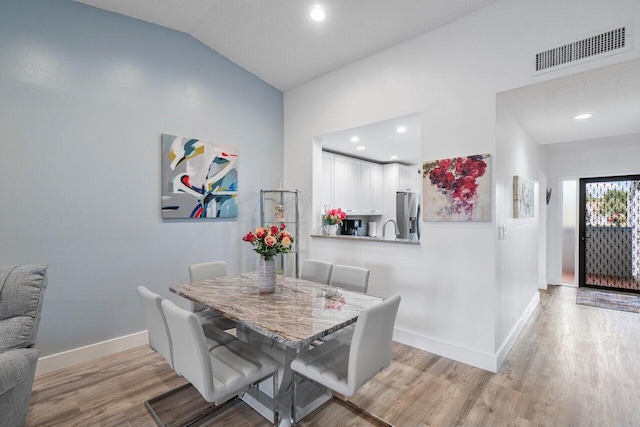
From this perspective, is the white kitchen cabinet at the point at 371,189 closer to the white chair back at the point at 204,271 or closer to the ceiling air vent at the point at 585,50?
the white chair back at the point at 204,271

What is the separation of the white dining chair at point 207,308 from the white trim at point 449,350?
177cm

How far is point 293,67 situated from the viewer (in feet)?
12.7

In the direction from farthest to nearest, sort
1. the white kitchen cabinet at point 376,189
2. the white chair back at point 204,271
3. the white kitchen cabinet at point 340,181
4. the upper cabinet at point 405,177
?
the upper cabinet at point 405,177, the white kitchen cabinet at point 376,189, the white kitchen cabinet at point 340,181, the white chair back at point 204,271

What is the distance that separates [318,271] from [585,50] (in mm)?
2725

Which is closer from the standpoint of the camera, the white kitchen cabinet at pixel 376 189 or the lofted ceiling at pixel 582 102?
the lofted ceiling at pixel 582 102

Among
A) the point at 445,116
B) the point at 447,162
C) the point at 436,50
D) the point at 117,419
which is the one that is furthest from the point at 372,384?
the point at 436,50

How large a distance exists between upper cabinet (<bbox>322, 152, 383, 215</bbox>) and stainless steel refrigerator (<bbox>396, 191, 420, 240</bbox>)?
404 mm

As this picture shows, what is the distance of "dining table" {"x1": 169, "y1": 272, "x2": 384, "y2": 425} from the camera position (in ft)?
5.52

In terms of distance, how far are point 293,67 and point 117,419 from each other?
3.87m

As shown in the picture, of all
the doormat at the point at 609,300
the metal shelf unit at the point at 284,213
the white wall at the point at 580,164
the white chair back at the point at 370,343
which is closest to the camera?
the white chair back at the point at 370,343

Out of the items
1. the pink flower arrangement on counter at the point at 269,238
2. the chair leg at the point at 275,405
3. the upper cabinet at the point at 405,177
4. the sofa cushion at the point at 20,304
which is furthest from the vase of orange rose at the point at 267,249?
the upper cabinet at the point at 405,177

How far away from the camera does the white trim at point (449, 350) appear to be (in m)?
2.63

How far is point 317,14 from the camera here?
2.94m

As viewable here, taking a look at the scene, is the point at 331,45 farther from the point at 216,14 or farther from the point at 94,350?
the point at 94,350
